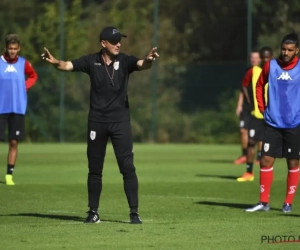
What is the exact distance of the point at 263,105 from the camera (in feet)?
42.8

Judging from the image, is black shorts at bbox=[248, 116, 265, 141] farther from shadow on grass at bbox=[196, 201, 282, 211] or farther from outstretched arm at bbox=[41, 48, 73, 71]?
outstretched arm at bbox=[41, 48, 73, 71]

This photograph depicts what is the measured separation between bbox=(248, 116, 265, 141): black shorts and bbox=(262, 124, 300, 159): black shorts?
16.7 ft

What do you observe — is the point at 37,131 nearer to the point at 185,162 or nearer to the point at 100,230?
the point at 185,162

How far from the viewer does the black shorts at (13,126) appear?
16.8 m

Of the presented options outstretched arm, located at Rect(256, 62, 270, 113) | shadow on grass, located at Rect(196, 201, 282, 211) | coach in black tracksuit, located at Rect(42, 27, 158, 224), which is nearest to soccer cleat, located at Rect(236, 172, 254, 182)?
shadow on grass, located at Rect(196, 201, 282, 211)

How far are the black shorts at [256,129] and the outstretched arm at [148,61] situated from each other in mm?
7271

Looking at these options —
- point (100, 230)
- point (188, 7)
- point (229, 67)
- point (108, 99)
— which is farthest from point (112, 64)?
point (188, 7)

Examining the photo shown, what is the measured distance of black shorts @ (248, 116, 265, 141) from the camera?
18375mm

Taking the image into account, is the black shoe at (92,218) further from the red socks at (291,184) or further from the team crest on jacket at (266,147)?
the red socks at (291,184)

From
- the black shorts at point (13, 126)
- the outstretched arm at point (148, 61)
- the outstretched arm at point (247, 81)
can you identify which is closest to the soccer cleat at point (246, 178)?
the outstretched arm at point (247, 81)

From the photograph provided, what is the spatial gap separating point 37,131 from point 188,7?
22.2ft

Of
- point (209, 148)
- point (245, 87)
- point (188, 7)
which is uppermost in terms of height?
point (188, 7)

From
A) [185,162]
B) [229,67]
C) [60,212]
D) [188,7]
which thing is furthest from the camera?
[188,7]

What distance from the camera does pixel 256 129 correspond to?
18.5 meters
